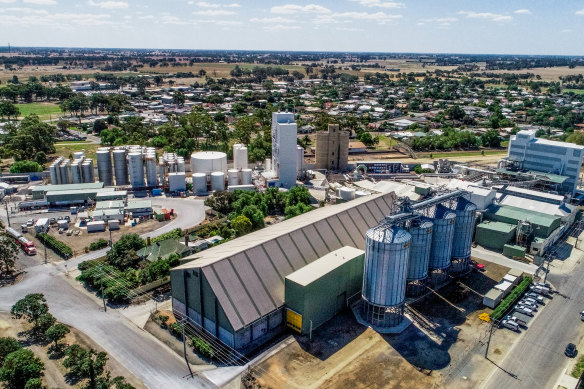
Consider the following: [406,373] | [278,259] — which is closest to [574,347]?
[406,373]

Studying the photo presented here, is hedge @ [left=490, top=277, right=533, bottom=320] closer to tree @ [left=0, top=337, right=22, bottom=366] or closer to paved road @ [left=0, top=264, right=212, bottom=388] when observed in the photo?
paved road @ [left=0, top=264, right=212, bottom=388]

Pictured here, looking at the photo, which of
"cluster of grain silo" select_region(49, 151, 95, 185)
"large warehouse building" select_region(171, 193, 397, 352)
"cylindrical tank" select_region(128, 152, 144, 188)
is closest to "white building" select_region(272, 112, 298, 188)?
"cylindrical tank" select_region(128, 152, 144, 188)

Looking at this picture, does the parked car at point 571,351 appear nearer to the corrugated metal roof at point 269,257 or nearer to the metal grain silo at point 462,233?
the metal grain silo at point 462,233

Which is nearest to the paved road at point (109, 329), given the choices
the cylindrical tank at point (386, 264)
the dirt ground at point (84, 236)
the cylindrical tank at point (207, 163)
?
the dirt ground at point (84, 236)

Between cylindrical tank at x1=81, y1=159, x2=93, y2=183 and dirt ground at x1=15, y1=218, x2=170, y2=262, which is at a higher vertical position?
cylindrical tank at x1=81, y1=159, x2=93, y2=183

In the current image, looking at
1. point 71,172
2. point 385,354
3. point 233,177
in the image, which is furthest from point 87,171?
point 385,354

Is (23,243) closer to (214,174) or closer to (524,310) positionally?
(214,174)
